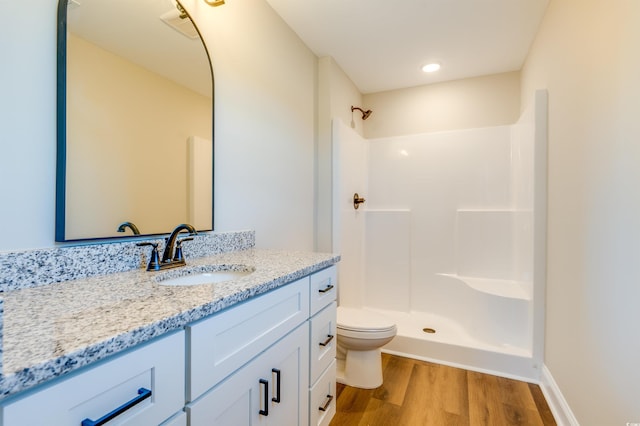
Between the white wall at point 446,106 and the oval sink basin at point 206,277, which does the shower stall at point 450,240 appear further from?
the oval sink basin at point 206,277

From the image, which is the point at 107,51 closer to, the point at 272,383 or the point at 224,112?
the point at 224,112

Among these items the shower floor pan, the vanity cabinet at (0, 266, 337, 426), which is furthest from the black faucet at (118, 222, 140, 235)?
the shower floor pan

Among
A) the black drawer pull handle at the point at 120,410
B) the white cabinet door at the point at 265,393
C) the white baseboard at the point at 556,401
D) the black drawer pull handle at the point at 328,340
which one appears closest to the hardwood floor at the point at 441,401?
the white baseboard at the point at 556,401

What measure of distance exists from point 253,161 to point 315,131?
0.89 metres

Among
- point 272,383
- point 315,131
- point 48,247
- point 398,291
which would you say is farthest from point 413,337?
point 48,247

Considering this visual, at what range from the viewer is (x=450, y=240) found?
282 cm

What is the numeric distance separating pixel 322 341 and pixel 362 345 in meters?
0.64

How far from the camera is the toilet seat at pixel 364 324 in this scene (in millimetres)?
1834

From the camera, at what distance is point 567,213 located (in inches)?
58.7

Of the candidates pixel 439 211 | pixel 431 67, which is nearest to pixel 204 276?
pixel 439 211

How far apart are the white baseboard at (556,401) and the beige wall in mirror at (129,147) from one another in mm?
1946

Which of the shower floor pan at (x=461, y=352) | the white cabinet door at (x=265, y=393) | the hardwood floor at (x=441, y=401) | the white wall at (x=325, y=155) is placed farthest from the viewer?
the white wall at (x=325, y=155)

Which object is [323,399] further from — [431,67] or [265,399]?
[431,67]

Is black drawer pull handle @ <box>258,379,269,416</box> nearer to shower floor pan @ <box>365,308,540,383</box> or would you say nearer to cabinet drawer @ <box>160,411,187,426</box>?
cabinet drawer @ <box>160,411,187,426</box>
